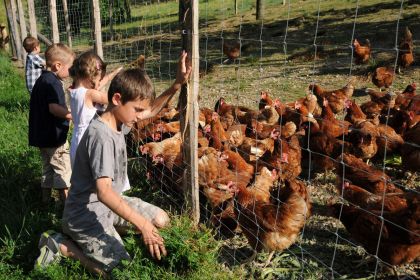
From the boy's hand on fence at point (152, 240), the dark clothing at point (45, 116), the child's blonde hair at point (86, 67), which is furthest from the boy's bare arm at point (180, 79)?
the dark clothing at point (45, 116)

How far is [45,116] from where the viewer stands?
3658 mm

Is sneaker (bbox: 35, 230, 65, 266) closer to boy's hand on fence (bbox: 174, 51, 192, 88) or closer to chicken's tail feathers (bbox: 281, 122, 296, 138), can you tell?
boy's hand on fence (bbox: 174, 51, 192, 88)

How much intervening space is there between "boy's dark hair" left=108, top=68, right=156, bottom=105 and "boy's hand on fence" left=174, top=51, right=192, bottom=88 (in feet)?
1.33

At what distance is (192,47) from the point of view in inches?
107

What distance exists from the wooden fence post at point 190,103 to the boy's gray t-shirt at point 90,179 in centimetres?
66

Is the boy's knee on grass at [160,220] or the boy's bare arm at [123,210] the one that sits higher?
the boy's bare arm at [123,210]

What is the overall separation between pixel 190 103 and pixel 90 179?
1072 millimetres

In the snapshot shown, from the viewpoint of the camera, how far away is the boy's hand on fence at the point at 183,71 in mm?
2678

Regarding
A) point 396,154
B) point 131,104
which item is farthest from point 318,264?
point 396,154

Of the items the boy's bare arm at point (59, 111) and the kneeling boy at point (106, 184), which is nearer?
the kneeling boy at point (106, 184)

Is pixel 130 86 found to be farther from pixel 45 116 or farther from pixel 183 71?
pixel 45 116

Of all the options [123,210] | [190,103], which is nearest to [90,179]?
[123,210]

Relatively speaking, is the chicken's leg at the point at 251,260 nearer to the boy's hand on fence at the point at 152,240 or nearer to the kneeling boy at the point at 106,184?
the kneeling boy at the point at 106,184

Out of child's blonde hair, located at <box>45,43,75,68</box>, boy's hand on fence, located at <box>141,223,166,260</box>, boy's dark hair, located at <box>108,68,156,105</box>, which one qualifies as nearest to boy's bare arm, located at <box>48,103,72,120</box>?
child's blonde hair, located at <box>45,43,75,68</box>
